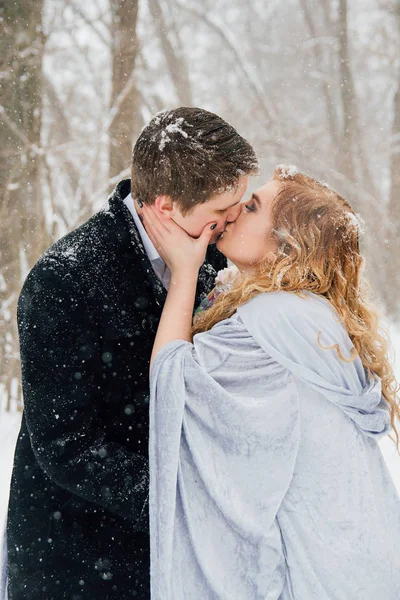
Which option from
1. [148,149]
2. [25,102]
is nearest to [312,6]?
[25,102]

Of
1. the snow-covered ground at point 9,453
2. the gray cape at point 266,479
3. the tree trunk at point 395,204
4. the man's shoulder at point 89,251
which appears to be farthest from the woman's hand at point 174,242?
the tree trunk at point 395,204

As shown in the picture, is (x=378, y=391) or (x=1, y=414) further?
(x=1, y=414)

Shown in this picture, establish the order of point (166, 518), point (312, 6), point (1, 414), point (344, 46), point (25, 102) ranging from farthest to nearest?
point (312, 6), point (344, 46), point (1, 414), point (25, 102), point (166, 518)

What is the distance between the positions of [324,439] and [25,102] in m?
4.33

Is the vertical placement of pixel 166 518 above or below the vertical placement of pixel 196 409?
below

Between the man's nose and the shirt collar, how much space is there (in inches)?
11.2

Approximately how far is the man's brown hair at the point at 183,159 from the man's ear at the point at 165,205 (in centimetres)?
2

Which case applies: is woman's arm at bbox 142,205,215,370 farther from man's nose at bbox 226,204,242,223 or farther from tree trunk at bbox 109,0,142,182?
tree trunk at bbox 109,0,142,182

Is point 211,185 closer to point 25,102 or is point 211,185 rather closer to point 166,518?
point 166,518

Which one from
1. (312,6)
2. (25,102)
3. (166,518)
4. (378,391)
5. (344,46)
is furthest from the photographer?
(312,6)

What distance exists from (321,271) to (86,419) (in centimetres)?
87

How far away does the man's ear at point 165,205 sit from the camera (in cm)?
222

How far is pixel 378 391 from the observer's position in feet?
6.65

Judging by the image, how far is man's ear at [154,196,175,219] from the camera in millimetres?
2221
